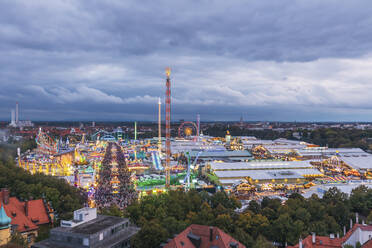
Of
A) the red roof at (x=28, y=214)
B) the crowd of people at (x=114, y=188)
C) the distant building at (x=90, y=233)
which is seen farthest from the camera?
the crowd of people at (x=114, y=188)

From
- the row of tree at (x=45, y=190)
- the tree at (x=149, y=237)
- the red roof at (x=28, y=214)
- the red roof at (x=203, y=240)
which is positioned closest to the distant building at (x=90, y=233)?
the tree at (x=149, y=237)

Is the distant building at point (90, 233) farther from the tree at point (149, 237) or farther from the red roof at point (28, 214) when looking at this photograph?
the red roof at point (28, 214)

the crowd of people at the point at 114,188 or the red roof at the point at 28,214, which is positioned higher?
the red roof at the point at 28,214

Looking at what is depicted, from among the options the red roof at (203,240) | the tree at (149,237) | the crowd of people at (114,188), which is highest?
the red roof at (203,240)

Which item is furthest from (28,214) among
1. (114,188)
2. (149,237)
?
(114,188)

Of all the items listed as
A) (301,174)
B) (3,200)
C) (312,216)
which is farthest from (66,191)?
(301,174)

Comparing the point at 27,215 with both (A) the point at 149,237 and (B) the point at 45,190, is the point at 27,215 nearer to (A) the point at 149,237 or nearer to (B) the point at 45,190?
(B) the point at 45,190

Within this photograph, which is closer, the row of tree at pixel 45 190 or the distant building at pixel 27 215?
the distant building at pixel 27 215
